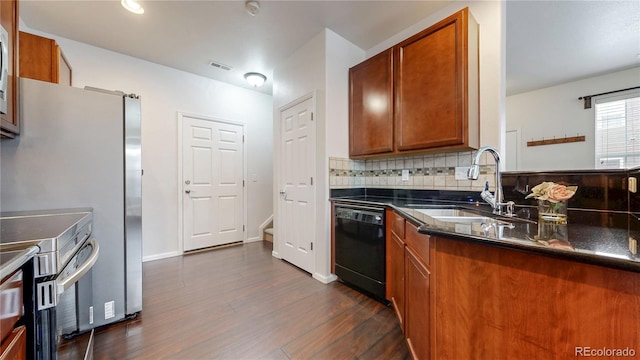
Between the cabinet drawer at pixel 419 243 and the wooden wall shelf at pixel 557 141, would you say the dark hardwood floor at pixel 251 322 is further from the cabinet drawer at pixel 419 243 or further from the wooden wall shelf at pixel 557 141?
the wooden wall shelf at pixel 557 141

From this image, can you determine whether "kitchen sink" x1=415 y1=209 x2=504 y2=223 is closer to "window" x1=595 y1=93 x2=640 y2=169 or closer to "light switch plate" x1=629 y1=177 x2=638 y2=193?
"light switch plate" x1=629 y1=177 x2=638 y2=193

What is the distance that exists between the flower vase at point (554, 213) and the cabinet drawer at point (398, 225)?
0.70 meters

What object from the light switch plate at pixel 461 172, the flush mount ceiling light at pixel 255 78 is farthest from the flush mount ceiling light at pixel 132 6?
the light switch plate at pixel 461 172

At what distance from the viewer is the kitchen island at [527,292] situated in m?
0.63

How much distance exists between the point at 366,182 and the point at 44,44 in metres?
3.34

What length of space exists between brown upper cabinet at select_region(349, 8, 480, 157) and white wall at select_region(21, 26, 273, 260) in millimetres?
2455

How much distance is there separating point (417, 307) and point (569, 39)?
11.0ft

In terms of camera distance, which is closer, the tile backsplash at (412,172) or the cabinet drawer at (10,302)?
the cabinet drawer at (10,302)

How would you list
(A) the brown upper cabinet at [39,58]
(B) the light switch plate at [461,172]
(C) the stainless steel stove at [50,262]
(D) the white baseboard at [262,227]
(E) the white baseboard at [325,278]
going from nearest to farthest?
(C) the stainless steel stove at [50,262] → (A) the brown upper cabinet at [39,58] → (B) the light switch plate at [461,172] → (E) the white baseboard at [325,278] → (D) the white baseboard at [262,227]

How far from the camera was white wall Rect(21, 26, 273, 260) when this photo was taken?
2.74m

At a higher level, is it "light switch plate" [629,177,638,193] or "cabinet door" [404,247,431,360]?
"light switch plate" [629,177,638,193]

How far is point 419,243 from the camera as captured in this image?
1.21m

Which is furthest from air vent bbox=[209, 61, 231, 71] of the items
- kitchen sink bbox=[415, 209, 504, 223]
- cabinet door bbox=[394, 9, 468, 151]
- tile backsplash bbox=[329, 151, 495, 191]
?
kitchen sink bbox=[415, 209, 504, 223]

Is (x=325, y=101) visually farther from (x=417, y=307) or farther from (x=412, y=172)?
(x=417, y=307)
